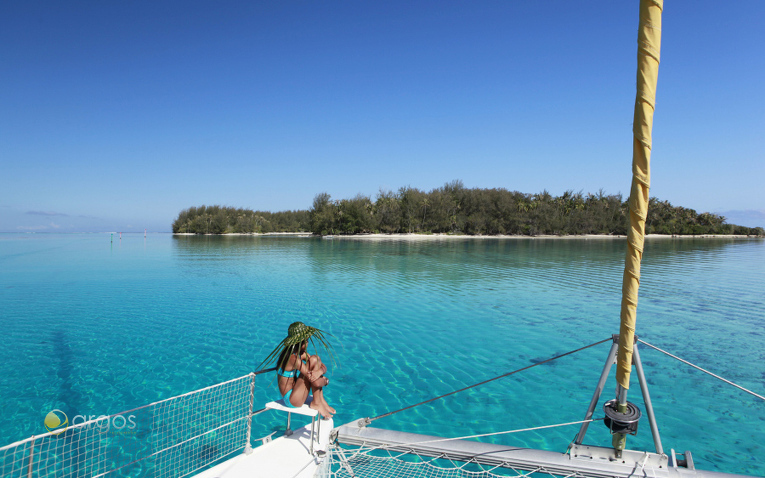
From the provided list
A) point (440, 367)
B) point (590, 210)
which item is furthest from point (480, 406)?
point (590, 210)

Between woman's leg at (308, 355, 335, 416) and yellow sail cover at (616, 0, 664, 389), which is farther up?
yellow sail cover at (616, 0, 664, 389)

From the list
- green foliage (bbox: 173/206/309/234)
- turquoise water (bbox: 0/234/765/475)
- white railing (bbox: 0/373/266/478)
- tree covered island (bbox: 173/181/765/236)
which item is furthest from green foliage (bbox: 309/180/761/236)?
white railing (bbox: 0/373/266/478)

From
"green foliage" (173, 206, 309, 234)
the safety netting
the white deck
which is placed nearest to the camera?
the white deck

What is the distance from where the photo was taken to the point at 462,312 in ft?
43.3

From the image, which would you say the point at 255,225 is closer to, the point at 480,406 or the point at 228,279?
the point at 228,279

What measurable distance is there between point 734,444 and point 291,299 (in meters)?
13.0

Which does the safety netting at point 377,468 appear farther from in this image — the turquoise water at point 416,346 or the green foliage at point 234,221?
the green foliage at point 234,221

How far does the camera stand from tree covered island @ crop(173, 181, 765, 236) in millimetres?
80812

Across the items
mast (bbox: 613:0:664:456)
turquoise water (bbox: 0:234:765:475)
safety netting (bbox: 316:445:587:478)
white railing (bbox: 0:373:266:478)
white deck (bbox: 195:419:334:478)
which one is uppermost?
mast (bbox: 613:0:664:456)

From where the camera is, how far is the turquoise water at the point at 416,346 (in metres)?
6.42

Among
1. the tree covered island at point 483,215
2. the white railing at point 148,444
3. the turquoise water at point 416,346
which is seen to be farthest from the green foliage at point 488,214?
the white railing at point 148,444

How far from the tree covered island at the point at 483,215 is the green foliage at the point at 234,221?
0.33m

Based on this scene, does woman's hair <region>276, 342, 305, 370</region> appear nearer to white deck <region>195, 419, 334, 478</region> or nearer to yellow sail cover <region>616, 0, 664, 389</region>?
white deck <region>195, 419, 334, 478</region>

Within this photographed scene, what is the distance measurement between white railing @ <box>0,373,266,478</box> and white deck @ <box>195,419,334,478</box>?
0.70 meters
